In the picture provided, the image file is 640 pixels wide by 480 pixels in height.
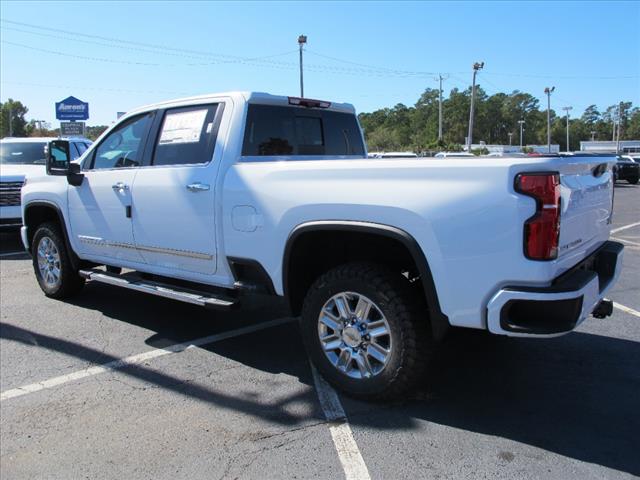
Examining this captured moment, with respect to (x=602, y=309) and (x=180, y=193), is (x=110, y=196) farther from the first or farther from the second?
(x=602, y=309)

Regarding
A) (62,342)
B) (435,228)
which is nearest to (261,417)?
(435,228)

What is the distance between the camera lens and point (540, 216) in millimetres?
2873

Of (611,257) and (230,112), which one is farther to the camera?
(230,112)

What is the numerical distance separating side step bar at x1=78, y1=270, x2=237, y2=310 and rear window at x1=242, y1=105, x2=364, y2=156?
116cm

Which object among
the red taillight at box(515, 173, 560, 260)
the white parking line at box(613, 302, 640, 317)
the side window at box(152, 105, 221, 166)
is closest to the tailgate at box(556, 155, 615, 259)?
the red taillight at box(515, 173, 560, 260)

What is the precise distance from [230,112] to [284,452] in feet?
8.47

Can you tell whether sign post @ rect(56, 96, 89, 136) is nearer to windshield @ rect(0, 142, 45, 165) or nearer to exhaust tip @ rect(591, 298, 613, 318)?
windshield @ rect(0, 142, 45, 165)

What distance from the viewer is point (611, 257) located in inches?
154

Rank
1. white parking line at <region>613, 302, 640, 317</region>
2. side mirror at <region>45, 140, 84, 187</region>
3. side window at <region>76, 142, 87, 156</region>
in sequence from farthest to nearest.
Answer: side window at <region>76, 142, 87, 156</region>, white parking line at <region>613, 302, 640, 317</region>, side mirror at <region>45, 140, 84, 187</region>

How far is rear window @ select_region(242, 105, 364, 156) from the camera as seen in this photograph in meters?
4.53

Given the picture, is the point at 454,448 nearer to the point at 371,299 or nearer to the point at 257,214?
the point at 371,299

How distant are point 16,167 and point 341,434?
374 inches

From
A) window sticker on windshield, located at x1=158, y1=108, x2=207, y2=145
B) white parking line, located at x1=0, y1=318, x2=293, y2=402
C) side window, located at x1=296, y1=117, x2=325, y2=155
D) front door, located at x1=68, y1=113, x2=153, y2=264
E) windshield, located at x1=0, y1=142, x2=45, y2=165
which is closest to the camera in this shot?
white parking line, located at x1=0, y1=318, x2=293, y2=402

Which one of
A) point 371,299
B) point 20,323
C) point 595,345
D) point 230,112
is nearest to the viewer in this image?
point 371,299
